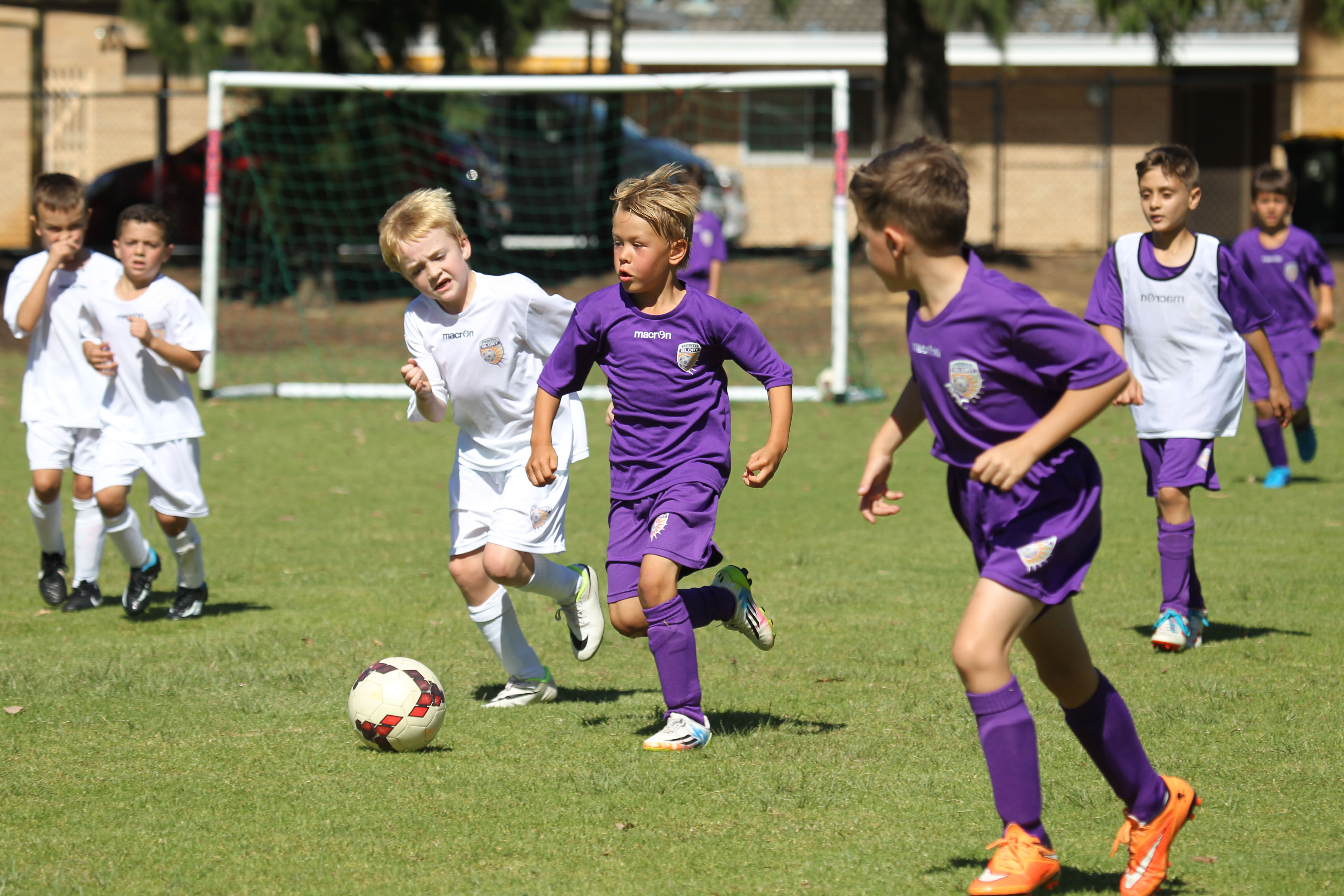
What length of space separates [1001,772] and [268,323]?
54.6 ft

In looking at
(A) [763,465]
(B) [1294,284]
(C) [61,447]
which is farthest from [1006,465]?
(B) [1294,284]

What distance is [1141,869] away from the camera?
10.7 ft

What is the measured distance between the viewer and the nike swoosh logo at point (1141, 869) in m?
3.27

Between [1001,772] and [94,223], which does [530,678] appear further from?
[94,223]

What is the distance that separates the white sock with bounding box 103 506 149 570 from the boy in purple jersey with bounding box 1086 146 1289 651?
4.17 metres

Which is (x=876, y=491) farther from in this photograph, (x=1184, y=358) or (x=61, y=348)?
(x=61, y=348)

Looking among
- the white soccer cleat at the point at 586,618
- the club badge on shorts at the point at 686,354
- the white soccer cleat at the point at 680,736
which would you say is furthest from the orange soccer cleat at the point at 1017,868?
the white soccer cleat at the point at 586,618

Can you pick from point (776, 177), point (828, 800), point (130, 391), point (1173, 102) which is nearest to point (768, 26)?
point (776, 177)

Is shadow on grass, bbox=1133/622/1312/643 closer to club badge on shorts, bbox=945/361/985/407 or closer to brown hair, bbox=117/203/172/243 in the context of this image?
club badge on shorts, bbox=945/361/985/407

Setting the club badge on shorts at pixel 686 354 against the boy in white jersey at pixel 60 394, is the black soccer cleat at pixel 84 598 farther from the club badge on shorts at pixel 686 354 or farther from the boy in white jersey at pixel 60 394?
the club badge on shorts at pixel 686 354

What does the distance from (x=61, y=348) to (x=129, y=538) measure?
92 centimetres

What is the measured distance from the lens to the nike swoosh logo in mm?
3266

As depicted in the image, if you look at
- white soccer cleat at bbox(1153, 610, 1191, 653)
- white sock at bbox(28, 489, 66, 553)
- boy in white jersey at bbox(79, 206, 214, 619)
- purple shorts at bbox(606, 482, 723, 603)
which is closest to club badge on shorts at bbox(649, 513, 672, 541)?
purple shorts at bbox(606, 482, 723, 603)

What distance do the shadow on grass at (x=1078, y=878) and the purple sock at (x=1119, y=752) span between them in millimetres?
182
